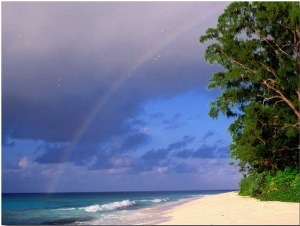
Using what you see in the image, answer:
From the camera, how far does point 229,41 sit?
18703 mm

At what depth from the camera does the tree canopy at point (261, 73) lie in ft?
59.8

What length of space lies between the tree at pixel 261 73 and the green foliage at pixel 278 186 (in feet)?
3.18

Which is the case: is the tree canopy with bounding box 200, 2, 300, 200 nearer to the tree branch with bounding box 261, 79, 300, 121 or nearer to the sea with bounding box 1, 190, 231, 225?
the tree branch with bounding box 261, 79, 300, 121

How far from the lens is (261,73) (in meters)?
18.3

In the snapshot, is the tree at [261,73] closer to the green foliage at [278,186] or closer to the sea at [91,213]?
the green foliage at [278,186]

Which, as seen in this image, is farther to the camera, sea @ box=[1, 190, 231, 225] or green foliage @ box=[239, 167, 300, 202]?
sea @ box=[1, 190, 231, 225]

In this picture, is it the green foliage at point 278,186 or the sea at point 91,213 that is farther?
the sea at point 91,213

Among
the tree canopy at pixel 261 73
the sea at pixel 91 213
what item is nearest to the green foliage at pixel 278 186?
the tree canopy at pixel 261 73

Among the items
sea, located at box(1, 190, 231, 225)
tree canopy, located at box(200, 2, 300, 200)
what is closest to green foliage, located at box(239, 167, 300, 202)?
tree canopy, located at box(200, 2, 300, 200)

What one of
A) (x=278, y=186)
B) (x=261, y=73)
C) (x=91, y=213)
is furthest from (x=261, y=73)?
(x=91, y=213)

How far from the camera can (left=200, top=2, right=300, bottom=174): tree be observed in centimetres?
1823

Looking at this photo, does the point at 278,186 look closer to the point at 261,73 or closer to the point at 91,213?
the point at 261,73

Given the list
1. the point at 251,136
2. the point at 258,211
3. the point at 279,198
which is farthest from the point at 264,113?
the point at 258,211

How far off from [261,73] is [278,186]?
4288 mm
